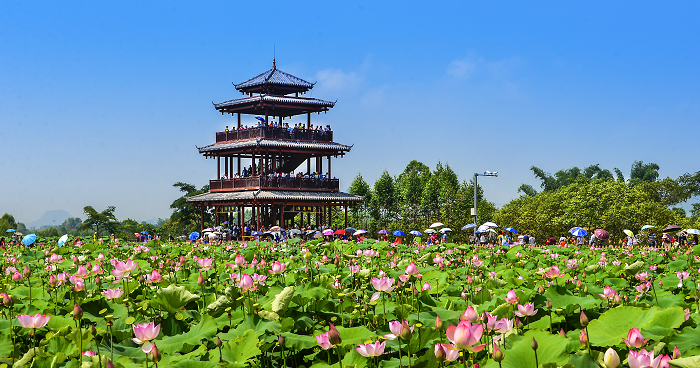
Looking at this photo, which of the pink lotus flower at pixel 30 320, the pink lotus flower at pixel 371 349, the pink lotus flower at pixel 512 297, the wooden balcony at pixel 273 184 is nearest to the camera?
the pink lotus flower at pixel 371 349

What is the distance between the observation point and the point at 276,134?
1261 inches

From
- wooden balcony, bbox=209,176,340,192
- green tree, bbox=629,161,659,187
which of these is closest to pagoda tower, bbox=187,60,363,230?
wooden balcony, bbox=209,176,340,192

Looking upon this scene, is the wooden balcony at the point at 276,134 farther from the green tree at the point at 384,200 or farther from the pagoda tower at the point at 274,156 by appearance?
the green tree at the point at 384,200

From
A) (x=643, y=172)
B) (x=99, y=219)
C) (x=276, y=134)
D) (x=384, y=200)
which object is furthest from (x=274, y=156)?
(x=643, y=172)

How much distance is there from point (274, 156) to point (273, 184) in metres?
1.89

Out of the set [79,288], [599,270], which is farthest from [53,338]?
[599,270]

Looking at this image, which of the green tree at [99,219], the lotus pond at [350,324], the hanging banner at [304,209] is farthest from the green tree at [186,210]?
the lotus pond at [350,324]

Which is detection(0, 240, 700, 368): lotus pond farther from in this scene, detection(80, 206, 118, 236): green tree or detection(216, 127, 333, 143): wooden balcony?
detection(80, 206, 118, 236): green tree

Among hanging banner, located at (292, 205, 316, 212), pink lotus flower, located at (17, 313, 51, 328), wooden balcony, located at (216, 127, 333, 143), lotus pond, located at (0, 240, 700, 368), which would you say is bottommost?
lotus pond, located at (0, 240, 700, 368)

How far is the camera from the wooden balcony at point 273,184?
3123 cm

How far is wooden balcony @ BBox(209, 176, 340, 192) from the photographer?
102ft

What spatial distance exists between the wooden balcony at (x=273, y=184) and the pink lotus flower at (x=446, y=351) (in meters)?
28.8

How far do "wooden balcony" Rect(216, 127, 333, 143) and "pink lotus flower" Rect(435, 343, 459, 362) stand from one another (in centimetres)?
2963

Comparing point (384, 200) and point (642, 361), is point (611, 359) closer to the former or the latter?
point (642, 361)
